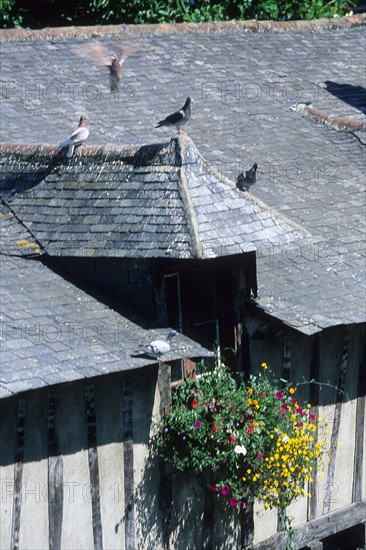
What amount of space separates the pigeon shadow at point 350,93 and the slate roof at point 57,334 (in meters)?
6.58

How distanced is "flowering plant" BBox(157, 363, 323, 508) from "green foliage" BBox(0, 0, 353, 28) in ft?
33.9

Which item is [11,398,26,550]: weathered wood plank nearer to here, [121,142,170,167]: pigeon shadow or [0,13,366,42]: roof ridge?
[121,142,170,167]: pigeon shadow

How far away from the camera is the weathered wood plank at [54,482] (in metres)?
8.45

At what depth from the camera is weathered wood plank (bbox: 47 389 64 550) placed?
845 cm

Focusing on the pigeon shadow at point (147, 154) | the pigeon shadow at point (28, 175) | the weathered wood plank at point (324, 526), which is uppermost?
the pigeon shadow at point (147, 154)

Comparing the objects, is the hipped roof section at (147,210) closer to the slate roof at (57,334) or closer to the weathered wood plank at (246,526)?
the slate roof at (57,334)

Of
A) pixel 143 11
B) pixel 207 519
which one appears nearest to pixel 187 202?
pixel 207 519

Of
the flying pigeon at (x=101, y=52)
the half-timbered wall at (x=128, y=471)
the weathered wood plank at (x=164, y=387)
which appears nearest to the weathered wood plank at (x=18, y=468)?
the half-timbered wall at (x=128, y=471)

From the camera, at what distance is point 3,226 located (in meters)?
10.2

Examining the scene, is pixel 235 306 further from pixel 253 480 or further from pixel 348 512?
pixel 348 512

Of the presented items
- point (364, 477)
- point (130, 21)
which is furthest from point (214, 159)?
point (130, 21)

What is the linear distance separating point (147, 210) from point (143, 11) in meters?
10.0

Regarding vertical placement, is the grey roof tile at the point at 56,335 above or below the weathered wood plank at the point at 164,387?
above

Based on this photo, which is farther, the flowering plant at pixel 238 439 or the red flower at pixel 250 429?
the red flower at pixel 250 429
